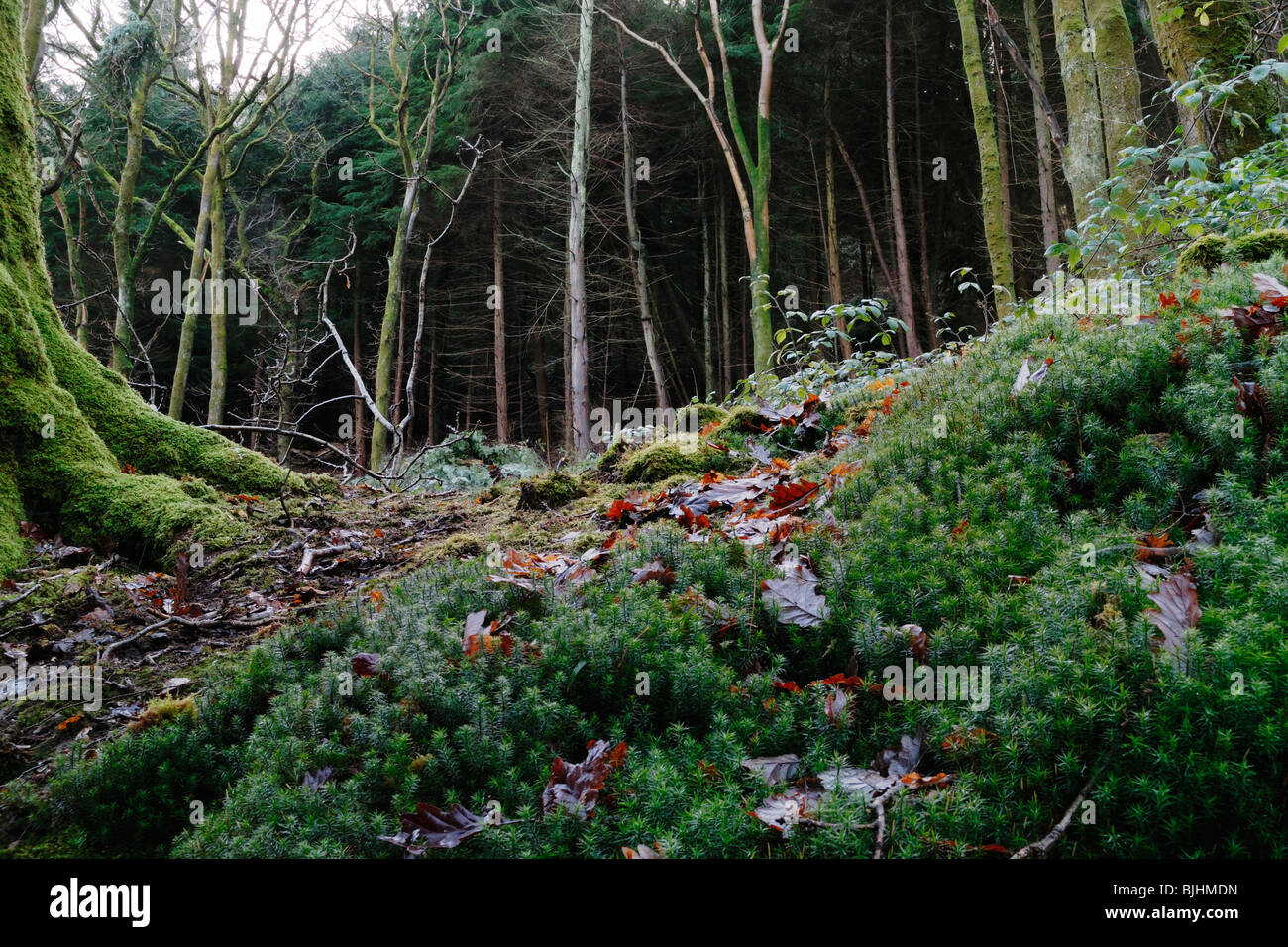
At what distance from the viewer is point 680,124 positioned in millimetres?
24875

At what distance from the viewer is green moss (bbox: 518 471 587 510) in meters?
6.03

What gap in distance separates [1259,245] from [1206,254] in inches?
13.5

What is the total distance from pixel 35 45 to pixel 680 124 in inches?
702

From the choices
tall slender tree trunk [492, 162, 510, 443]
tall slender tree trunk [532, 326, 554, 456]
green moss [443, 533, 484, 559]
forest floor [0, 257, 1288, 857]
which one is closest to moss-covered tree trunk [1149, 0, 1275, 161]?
forest floor [0, 257, 1288, 857]

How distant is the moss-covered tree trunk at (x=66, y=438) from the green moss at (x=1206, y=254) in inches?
294

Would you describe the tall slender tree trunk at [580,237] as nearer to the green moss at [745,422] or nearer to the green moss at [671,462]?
the green moss at [745,422]

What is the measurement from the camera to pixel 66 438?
539 centimetres

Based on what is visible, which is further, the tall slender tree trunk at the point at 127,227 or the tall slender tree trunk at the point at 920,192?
the tall slender tree trunk at the point at 920,192

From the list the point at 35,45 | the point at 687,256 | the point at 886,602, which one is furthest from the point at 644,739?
the point at 687,256

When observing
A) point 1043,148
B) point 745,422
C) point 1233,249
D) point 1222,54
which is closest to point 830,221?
point 1043,148

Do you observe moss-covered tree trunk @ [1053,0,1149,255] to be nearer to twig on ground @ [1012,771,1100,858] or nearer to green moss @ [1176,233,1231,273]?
green moss @ [1176,233,1231,273]

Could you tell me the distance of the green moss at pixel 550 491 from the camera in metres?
6.03

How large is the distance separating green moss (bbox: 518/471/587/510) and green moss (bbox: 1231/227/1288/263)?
5154mm

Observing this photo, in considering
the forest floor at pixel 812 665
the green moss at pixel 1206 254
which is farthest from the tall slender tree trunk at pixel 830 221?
the forest floor at pixel 812 665
